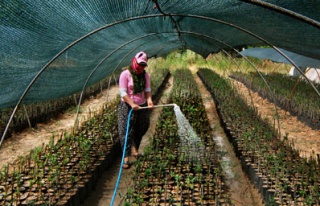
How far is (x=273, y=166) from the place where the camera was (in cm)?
463

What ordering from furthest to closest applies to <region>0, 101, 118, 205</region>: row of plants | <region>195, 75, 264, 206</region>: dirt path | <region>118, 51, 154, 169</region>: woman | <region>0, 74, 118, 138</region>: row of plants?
<region>0, 74, 118, 138</region>: row of plants < <region>118, 51, 154, 169</region>: woman < <region>195, 75, 264, 206</region>: dirt path < <region>0, 101, 118, 205</region>: row of plants

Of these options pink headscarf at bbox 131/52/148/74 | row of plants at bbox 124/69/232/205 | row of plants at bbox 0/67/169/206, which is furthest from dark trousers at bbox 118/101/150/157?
pink headscarf at bbox 131/52/148/74

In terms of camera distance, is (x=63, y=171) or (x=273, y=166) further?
(x=273, y=166)

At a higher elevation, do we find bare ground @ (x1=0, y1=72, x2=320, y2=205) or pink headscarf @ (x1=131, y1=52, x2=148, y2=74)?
pink headscarf @ (x1=131, y1=52, x2=148, y2=74)

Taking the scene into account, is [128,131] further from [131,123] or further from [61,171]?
[61,171]

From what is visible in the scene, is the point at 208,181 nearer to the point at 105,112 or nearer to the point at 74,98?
the point at 105,112

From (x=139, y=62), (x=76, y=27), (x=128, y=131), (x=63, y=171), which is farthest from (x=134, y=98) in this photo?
(x=63, y=171)

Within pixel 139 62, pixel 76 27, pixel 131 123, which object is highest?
pixel 76 27

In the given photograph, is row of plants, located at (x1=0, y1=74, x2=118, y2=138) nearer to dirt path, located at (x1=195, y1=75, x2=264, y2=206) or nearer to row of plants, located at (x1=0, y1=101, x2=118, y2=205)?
row of plants, located at (x1=0, y1=101, x2=118, y2=205)

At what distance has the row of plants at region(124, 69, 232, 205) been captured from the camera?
3.85 metres

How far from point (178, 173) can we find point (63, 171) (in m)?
1.38

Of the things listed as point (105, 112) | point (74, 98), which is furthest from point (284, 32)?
point (74, 98)

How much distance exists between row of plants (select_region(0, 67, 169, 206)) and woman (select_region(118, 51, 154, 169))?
44cm

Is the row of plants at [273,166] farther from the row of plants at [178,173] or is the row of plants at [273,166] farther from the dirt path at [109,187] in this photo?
the dirt path at [109,187]
